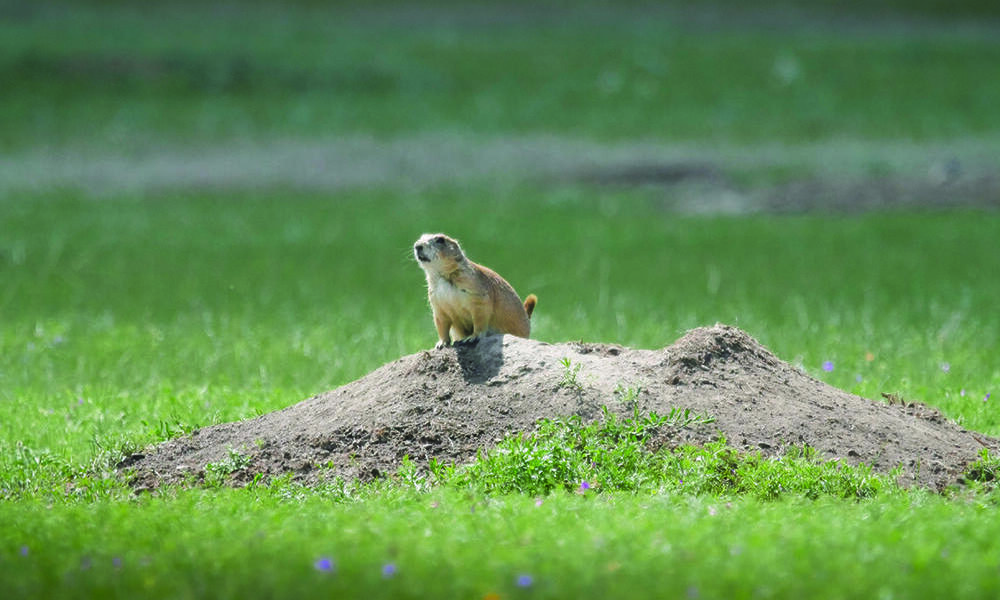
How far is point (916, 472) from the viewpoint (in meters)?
7.55

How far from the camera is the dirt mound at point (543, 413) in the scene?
25.4 feet

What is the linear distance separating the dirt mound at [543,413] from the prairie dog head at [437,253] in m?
0.55

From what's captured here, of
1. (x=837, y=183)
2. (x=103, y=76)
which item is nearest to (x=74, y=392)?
(x=837, y=183)

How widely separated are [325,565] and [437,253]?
3.04m

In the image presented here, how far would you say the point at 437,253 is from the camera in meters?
8.25

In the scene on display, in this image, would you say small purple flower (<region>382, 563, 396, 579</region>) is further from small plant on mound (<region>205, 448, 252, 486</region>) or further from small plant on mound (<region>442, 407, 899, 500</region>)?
small plant on mound (<region>205, 448, 252, 486</region>)

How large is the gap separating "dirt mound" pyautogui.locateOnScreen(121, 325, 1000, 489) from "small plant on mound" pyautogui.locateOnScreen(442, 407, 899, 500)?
0.18 meters

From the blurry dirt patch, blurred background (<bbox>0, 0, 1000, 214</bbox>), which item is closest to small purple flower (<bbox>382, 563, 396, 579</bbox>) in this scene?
the blurry dirt patch

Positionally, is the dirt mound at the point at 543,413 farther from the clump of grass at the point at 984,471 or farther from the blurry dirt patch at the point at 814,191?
the blurry dirt patch at the point at 814,191

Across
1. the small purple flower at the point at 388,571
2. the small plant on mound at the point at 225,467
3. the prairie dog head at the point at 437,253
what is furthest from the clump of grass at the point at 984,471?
the small plant on mound at the point at 225,467

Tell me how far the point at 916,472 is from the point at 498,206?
15.5m

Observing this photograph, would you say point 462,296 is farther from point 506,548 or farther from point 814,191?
point 814,191

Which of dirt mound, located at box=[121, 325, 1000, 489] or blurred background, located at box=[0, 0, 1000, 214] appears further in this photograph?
blurred background, located at box=[0, 0, 1000, 214]

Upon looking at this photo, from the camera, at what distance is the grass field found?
19.5 ft
